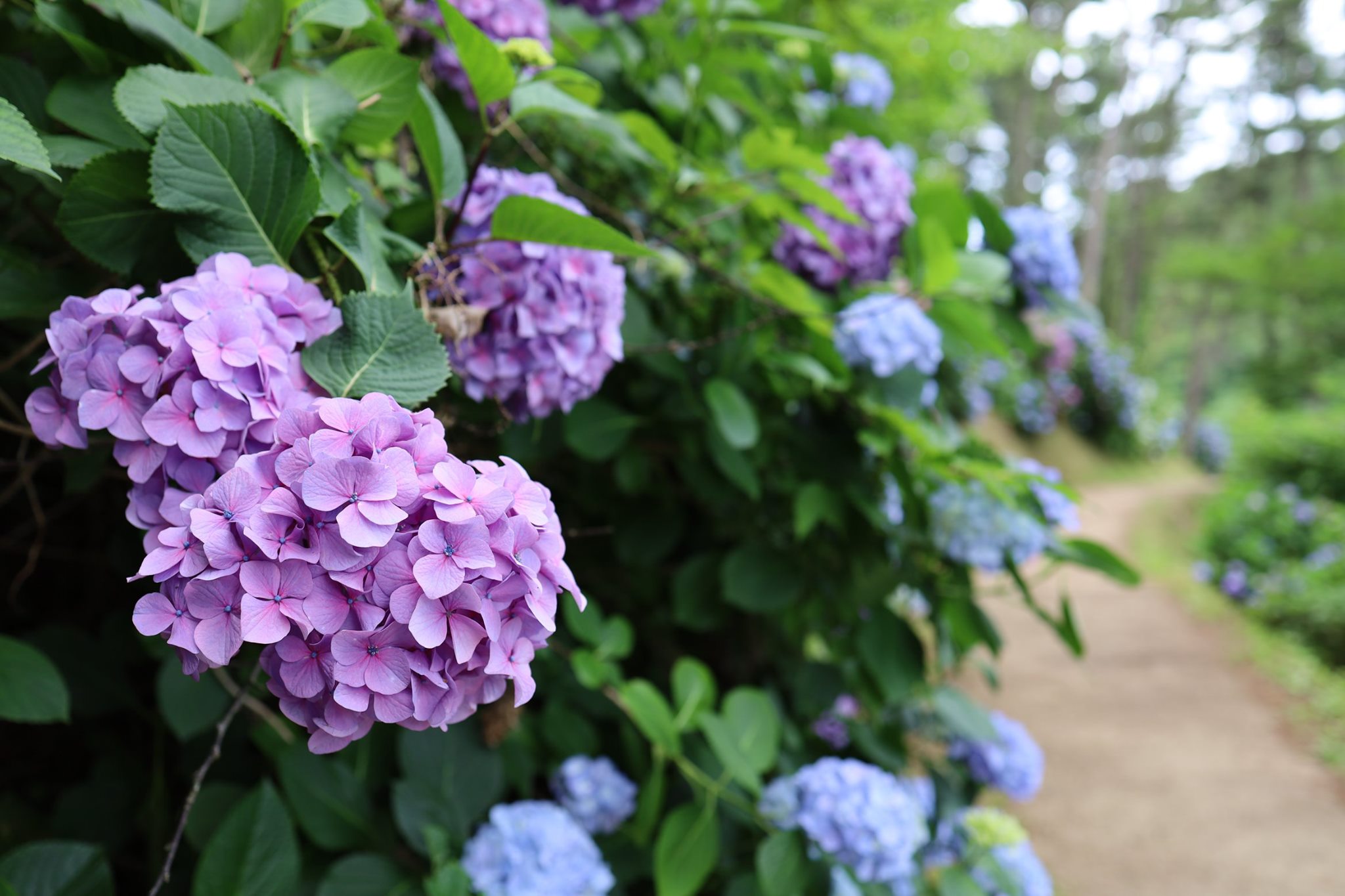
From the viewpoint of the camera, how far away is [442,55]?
132 centimetres

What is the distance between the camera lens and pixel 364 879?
47.9 inches

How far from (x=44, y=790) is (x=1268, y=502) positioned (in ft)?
32.4

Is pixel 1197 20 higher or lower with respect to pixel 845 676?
higher

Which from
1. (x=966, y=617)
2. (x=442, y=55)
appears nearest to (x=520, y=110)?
(x=442, y=55)

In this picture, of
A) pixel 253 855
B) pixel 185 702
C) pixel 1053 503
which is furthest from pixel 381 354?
pixel 1053 503

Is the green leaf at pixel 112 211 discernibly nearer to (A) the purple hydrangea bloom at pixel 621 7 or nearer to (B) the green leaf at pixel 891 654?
(A) the purple hydrangea bloom at pixel 621 7

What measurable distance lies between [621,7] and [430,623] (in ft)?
5.30

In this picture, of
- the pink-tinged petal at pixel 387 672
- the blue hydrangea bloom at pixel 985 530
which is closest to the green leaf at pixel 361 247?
the pink-tinged petal at pixel 387 672

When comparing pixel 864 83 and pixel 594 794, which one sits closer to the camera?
pixel 594 794

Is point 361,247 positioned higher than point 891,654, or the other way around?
point 361,247

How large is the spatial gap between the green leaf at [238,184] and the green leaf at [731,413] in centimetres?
77

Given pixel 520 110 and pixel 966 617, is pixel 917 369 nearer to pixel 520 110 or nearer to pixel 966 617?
pixel 966 617

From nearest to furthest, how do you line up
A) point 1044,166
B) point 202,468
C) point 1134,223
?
point 202,468
point 1134,223
point 1044,166

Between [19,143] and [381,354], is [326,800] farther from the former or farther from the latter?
[19,143]
